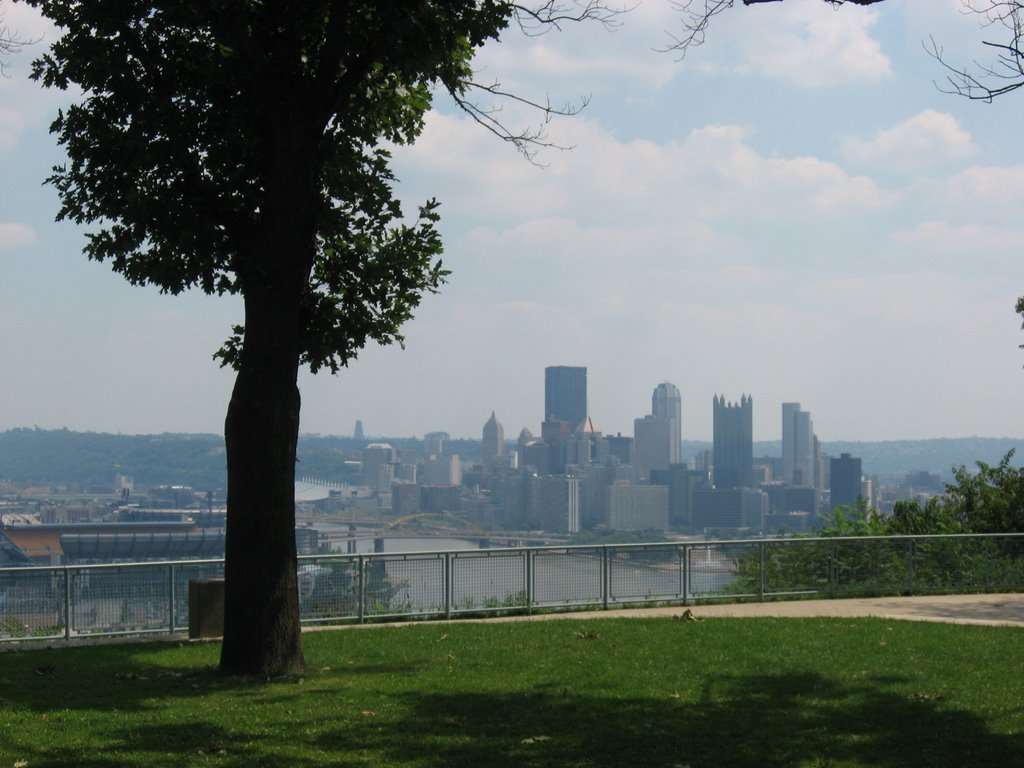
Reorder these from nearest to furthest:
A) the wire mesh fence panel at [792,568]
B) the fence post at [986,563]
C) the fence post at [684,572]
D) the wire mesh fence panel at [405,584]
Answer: the wire mesh fence panel at [405,584] < the fence post at [684,572] < the wire mesh fence panel at [792,568] < the fence post at [986,563]

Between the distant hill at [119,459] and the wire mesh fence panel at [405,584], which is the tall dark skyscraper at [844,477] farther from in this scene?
the wire mesh fence panel at [405,584]

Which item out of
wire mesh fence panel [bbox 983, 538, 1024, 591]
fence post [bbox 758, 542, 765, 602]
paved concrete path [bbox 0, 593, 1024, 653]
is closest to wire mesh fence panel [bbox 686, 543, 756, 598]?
fence post [bbox 758, 542, 765, 602]

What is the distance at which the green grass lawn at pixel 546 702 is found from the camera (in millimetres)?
8594

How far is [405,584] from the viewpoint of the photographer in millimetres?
18953

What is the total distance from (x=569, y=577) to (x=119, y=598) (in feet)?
23.5

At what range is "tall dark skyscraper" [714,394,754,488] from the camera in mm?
157875

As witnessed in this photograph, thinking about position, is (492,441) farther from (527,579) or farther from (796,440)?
(527,579)

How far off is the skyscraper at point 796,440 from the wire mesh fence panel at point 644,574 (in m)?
146

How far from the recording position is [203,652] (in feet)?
47.3

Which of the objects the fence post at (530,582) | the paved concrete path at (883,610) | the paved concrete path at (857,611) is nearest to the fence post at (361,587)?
the paved concrete path at (857,611)

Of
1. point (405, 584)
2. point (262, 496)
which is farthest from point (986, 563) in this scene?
point (262, 496)

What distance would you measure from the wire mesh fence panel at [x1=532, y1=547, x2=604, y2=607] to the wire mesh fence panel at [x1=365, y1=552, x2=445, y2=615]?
1.71 m

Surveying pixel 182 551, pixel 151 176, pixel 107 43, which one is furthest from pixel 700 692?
pixel 182 551

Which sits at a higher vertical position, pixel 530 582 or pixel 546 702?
pixel 530 582
